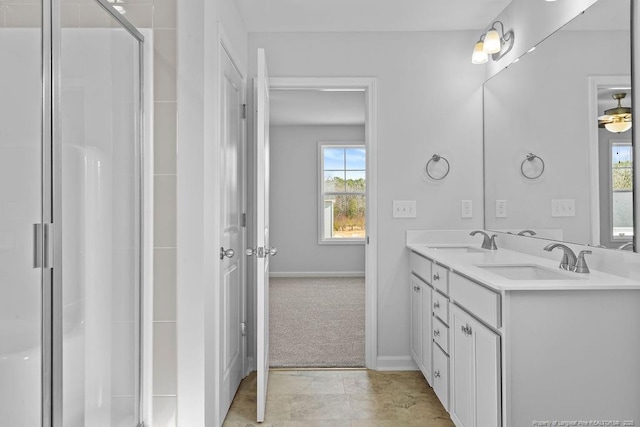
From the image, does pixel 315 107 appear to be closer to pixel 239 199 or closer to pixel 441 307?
pixel 239 199

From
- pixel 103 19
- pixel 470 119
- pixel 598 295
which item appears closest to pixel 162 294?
pixel 103 19

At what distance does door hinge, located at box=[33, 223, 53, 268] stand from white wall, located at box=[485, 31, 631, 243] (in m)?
2.17

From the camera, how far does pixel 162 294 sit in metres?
2.02

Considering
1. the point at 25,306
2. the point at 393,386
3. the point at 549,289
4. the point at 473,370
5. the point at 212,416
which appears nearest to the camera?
the point at 25,306

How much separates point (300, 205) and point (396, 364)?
14.3 ft

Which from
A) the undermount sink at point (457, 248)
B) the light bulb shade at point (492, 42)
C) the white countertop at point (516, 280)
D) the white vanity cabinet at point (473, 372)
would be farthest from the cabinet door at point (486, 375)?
the light bulb shade at point (492, 42)

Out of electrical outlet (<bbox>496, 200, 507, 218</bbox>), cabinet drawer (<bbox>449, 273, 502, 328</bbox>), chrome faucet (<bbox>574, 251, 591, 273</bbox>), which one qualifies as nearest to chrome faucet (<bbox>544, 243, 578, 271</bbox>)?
chrome faucet (<bbox>574, 251, 591, 273</bbox>)

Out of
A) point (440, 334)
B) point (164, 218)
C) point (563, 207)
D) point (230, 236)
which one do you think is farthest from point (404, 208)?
point (164, 218)

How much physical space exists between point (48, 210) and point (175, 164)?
2.36ft

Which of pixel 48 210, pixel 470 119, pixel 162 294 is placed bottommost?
pixel 162 294

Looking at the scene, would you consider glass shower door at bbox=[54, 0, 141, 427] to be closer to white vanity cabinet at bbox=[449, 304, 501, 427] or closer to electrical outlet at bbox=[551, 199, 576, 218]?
white vanity cabinet at bbox=[449, 304, 501, 427]

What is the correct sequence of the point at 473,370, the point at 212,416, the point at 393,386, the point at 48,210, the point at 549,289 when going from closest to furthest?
1. the point at 48,210
2. the point at 549,289
3. the point at 473,370
4. the point at 212,416
5. the point at 393,386

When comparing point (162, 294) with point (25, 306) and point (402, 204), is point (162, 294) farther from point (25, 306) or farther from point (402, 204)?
point (402, 204)

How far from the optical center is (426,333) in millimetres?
2748
